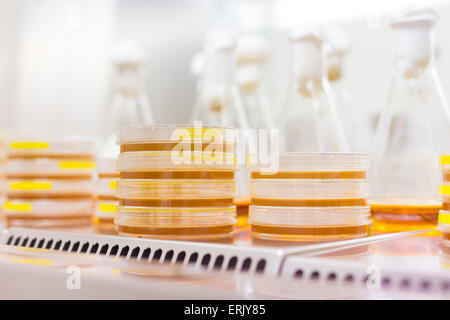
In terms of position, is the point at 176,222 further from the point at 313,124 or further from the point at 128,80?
the point at 128,80

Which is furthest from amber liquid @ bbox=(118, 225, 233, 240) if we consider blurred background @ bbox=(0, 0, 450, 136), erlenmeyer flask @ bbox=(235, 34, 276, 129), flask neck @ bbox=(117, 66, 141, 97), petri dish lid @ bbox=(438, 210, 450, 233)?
blurred background @ bbox=(0, 0, 450, 136)

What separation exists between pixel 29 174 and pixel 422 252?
23.8 inches

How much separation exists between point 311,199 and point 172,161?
0.52ft

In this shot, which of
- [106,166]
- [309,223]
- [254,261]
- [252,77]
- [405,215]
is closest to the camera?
[254,261]

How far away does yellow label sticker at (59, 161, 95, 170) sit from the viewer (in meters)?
0.85

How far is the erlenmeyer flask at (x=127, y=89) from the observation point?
1.00 metres

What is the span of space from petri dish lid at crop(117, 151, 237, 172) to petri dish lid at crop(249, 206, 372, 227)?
0.23 ft

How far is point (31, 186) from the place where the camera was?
84cm

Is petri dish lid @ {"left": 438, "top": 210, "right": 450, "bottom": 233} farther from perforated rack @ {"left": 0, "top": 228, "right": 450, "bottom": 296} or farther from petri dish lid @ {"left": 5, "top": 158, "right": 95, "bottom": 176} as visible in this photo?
petri dish lid @ {"left": 5, "top": 158, "right": 95, "bottom": 176}

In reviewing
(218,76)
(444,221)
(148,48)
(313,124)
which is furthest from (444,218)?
(148,48)

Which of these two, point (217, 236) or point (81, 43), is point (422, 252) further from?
point (81, 43)

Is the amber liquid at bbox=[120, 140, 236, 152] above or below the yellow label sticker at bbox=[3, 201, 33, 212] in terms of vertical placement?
above

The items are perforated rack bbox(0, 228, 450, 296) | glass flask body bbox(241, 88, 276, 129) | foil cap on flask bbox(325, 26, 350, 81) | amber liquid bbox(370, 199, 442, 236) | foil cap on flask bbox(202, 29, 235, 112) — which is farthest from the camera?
glass flask body bbox(241, 88, 276, 129)

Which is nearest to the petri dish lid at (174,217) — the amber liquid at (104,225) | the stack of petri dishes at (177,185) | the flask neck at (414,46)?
the stack of petri dishes at (177,185)
